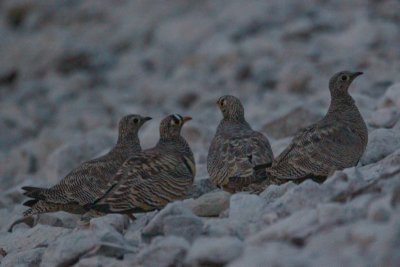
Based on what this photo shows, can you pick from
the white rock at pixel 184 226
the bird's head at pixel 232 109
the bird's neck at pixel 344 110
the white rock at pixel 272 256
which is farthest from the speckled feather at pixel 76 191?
the white rock at pixel 272 256

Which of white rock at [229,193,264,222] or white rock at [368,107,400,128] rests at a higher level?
A: white rock at [368,107,400,128]

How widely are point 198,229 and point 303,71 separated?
47.3 feet

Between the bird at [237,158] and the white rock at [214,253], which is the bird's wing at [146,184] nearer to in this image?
the bird at [237,158]

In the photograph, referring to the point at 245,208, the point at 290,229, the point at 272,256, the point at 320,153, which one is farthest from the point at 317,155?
the point at 272,256

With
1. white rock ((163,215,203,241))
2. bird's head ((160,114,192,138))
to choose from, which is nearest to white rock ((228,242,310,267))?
white rock ((163,215,203,241))

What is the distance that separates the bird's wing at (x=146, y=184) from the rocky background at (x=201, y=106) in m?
0.27

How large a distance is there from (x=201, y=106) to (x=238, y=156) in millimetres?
10857

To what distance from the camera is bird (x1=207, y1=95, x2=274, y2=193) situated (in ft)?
34.4

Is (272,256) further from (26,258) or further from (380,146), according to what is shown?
(380,146)

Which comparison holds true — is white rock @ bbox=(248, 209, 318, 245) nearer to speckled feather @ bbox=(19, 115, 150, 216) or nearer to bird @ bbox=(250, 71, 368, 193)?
bird @ bbox=(250, 71, 368, 193)

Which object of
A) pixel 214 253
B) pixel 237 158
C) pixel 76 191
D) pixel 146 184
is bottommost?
pixel 214 253

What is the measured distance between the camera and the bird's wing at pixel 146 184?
9836mm

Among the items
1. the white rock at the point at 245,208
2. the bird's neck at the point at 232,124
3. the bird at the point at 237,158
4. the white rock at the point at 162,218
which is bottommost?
the white rock at the point at 162,218

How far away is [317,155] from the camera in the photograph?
33.0 ft
